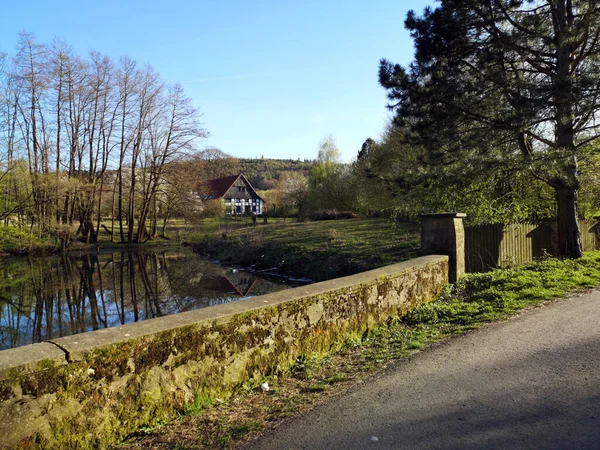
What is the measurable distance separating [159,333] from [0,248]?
27.3 m

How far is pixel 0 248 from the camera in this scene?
25.4m

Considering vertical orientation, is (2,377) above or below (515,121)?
below

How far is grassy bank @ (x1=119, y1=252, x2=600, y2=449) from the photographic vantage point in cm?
329

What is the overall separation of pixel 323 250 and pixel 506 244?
896cm

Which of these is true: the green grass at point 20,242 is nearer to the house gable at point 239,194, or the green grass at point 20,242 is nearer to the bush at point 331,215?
the bush at point 331,215

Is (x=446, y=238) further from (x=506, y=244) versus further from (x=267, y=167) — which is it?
(x=267, y=167)

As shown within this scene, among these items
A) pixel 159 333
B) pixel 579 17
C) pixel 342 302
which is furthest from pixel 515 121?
pixel 159 333

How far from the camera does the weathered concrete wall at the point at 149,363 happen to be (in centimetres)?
278

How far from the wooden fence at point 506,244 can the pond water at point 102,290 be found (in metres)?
6.69

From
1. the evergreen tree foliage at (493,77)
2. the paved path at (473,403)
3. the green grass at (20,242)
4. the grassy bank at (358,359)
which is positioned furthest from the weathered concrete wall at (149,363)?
the green grass at (20,242)

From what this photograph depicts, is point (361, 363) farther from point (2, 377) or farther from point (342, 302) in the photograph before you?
point (2, 377)

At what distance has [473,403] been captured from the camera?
3535 millimetres

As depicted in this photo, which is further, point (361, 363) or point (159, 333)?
point (361, 363)

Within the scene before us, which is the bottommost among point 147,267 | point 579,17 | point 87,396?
point 147,267
